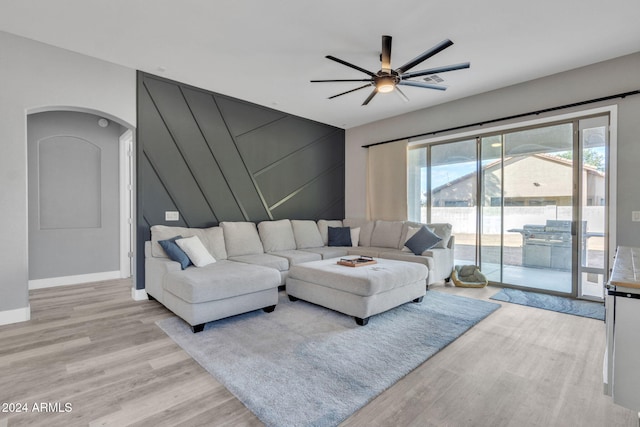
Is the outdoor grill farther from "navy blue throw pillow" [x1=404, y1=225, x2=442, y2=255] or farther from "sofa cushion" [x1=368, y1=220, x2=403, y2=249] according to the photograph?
"sofa cushion" [x1=368, y1=220, x2=403, y2=249]

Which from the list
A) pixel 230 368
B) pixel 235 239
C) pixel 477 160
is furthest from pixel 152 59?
pixel 477 160

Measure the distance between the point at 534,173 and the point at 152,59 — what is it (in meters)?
5.17

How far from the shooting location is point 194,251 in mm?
3416

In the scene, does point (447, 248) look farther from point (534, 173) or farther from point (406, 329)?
point (406, 329)

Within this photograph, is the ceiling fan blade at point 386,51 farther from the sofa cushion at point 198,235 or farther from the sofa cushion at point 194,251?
the sofa cushion at point 198,235

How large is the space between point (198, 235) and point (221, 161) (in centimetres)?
126

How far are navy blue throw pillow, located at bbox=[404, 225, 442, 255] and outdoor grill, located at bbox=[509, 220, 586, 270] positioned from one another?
3.86 ft

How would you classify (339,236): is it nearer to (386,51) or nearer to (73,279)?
(386,51)

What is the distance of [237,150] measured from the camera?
15.7 ft

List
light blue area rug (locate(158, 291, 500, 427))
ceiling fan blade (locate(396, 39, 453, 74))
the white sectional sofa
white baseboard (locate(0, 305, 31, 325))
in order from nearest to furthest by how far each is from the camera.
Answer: light blue area rug (locate(158, 291, 500, 427)), ceiling fan blade (locate(396, 39, 453, 74)), the white sectional sofa, white baseboard (locate(0, 305, 31, 325))

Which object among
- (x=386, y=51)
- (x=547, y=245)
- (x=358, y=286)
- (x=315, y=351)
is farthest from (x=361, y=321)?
(x=547, y=245)

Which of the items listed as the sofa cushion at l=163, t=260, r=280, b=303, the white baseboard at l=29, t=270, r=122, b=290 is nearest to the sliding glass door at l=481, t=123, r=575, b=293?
the sofa cushion at l=163, t=260, r=280, b=303

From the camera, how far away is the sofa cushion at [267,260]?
3930mm

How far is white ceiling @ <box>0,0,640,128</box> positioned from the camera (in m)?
2.61
